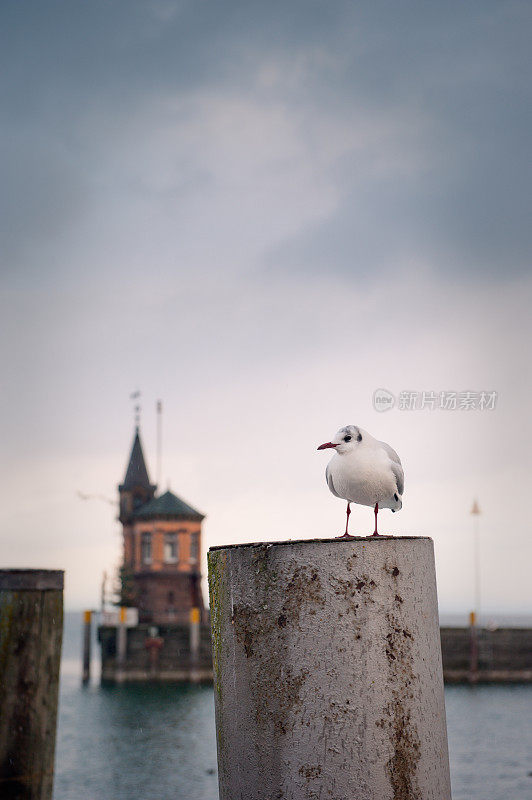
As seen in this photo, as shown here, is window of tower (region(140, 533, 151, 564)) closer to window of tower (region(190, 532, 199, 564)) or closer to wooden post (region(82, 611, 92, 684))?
window of tower (region(190, 532, 199, 564))

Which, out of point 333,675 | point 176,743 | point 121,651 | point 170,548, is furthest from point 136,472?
point 333,675

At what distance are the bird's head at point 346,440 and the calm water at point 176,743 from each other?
23855 millimetres

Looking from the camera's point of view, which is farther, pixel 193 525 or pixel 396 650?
pixel 193 525

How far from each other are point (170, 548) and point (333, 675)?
2733 inches

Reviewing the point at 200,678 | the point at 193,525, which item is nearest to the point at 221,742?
the point at 200,678

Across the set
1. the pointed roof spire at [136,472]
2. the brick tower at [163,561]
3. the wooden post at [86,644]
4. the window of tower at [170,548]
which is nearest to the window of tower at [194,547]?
the brick tower at [163,561]

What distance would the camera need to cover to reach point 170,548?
70.4 m

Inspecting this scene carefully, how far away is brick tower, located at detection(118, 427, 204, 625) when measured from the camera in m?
68.8

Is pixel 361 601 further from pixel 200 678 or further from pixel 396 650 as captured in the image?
pixel 200 678

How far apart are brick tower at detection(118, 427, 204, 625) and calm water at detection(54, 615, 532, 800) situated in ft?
41.2

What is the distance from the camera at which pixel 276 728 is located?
8.00 feet

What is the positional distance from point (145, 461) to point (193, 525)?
12.2m

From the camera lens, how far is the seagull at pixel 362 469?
3822mm

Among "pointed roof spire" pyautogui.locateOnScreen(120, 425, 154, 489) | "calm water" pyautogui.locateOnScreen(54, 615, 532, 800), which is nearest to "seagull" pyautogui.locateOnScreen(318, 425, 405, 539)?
"calm water" pyautogui.locateOnScreen(54, 615, 532, 800)
